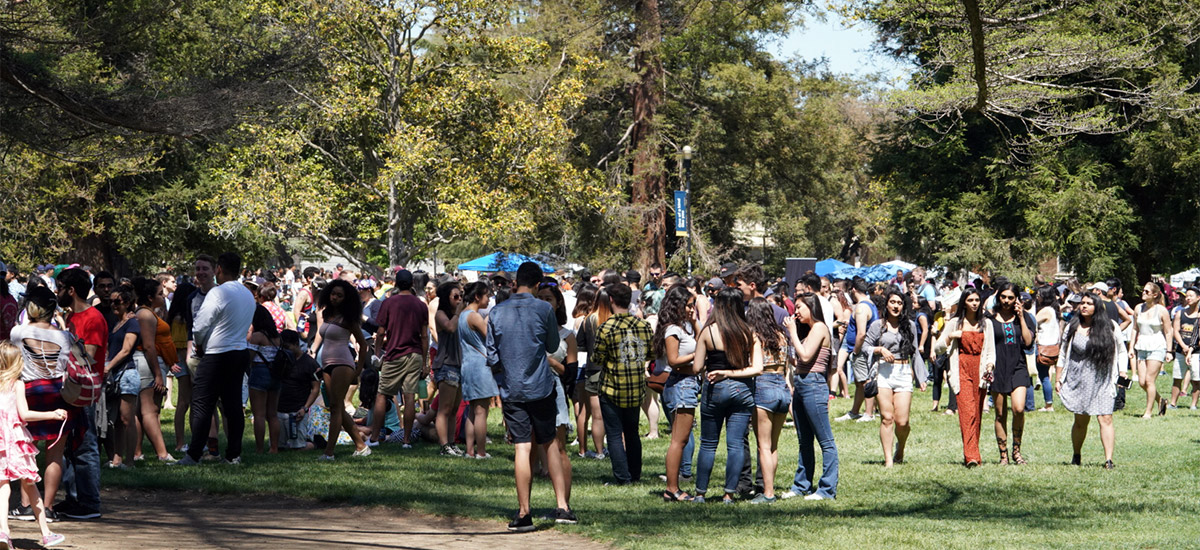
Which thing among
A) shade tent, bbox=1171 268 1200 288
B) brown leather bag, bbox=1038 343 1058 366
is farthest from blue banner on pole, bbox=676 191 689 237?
shade tent, bbox=1171 268 1200 288

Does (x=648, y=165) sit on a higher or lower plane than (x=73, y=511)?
higher

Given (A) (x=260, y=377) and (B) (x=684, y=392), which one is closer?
(B) (x=684, y=392)

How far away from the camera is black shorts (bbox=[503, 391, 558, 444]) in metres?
7.90

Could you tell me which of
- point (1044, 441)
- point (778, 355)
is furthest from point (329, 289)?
point (1044, 441)

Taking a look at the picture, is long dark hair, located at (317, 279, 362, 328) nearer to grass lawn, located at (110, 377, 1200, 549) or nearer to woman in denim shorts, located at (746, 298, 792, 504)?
grass lawn, located at (110, 377, 1200, 549)

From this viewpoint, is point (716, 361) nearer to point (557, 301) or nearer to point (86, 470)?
point (557, 301)

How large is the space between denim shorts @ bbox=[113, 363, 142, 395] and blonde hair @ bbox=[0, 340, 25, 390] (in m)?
3.04

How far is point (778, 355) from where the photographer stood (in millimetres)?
8844

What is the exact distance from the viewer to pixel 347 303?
10969 mm

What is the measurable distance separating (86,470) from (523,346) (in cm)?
306

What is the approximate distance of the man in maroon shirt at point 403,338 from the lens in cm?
1141

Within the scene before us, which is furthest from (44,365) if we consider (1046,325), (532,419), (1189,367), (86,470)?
(1189,367)

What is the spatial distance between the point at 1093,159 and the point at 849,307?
701 inches

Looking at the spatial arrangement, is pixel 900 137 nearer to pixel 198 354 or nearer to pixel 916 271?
pixel 916 271
